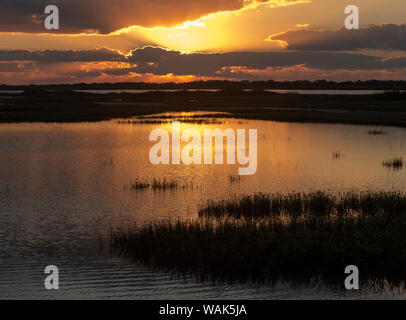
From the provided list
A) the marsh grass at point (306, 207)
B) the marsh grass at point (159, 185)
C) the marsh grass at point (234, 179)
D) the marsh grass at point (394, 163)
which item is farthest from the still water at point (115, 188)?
the marsh grass at point (306, 207)

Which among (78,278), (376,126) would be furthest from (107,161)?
(376,126)

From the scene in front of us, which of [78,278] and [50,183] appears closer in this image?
[78,278]

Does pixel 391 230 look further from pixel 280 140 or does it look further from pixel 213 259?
pixel 280 140

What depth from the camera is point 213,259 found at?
14914mm

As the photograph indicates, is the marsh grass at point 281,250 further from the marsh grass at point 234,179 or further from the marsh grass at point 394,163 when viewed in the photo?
the marsh grass at point 394,163

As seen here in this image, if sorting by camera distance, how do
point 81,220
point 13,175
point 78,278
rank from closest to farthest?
point 78,278, point 81,220, point 13,175

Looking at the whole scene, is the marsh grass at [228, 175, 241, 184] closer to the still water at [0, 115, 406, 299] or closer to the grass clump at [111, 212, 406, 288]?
the still water at [0, 115, 406, 299]

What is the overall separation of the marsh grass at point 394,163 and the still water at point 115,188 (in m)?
0.82

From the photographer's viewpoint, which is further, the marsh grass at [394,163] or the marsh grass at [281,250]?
the marsh grass at [394,163]

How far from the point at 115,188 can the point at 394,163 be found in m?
19.8

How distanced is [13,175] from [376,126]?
154 feet

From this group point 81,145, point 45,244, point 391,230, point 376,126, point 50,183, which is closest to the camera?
point 391,230

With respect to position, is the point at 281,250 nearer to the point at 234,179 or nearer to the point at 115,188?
the point at 115,188

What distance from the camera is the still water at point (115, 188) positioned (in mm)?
13922
